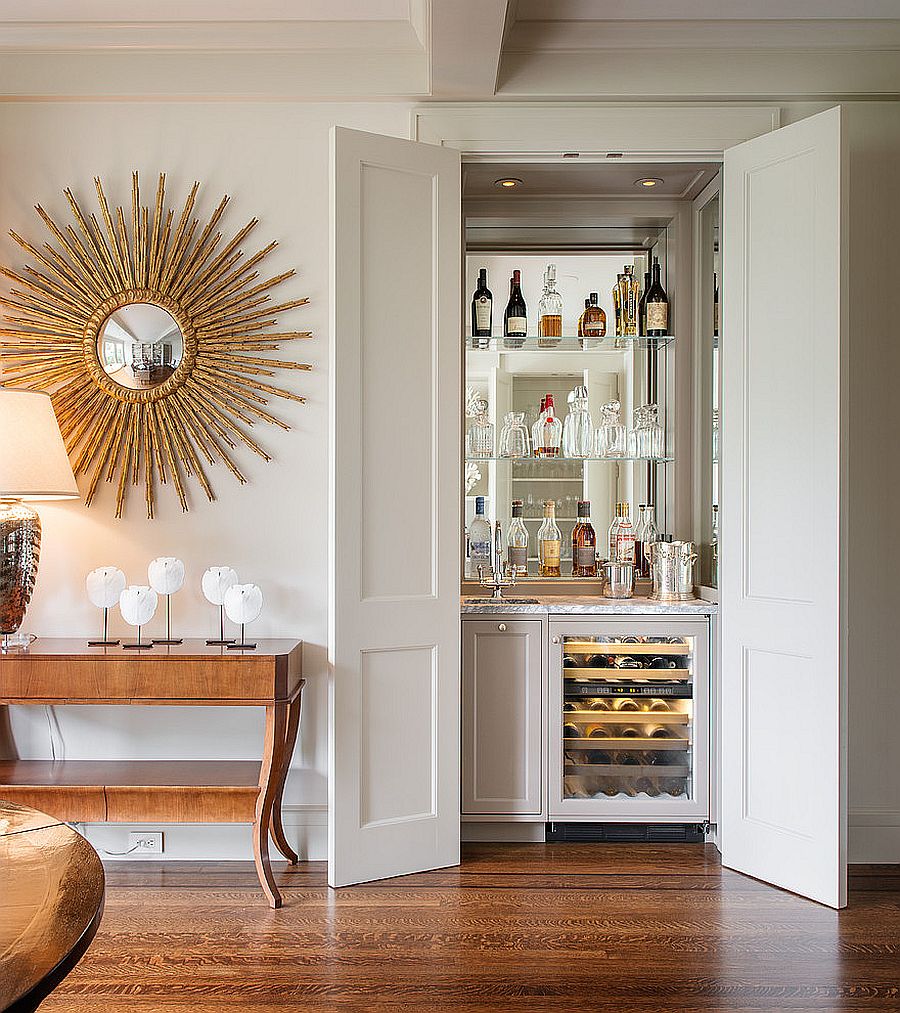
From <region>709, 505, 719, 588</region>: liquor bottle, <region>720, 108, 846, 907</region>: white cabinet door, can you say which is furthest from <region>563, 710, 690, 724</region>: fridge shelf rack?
<region>709, 505, 719, 588</region>: liquor bottle

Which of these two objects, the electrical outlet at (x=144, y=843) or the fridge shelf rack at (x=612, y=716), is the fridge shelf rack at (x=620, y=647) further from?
the electrical outlet at (x=144, y=843)

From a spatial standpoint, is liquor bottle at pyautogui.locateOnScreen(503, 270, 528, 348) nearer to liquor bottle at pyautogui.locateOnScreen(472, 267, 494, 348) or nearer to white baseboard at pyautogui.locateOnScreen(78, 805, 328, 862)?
liquor bottle at pyautogui.locateOnScreen(472, 267, 494, 348)

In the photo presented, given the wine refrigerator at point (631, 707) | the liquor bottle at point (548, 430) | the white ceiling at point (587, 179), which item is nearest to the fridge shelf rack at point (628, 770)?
the wine refrigerator at point (631, 707)

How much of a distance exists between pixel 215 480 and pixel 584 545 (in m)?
1.51

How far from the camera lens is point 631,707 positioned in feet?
11.7

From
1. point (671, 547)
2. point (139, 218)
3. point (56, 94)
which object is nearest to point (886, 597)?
point (671, 547)

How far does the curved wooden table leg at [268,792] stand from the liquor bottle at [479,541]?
1140mm

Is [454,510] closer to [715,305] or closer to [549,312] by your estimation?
[549,312]

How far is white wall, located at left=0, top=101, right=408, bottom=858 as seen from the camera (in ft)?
11.4

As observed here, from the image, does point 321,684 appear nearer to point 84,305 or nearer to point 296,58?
point 84,305

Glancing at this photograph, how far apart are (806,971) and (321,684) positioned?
1.84 meters

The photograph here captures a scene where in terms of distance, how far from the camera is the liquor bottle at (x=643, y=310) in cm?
392

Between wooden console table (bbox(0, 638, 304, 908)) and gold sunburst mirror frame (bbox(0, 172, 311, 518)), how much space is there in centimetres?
71

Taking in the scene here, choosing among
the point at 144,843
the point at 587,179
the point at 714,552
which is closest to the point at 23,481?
the point at 144,843
